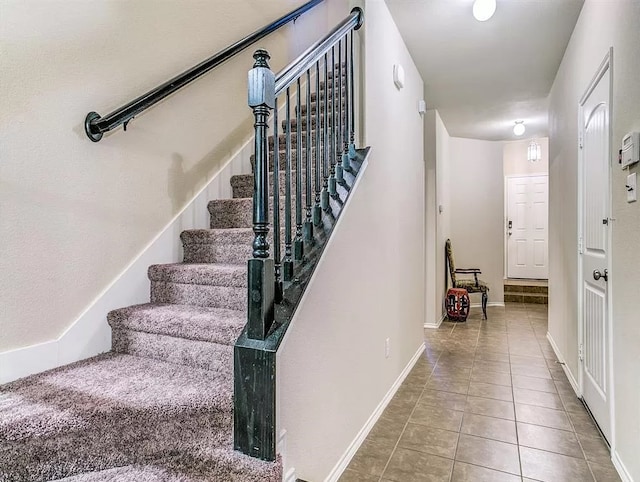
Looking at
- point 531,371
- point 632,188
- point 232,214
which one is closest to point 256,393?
point 232,214

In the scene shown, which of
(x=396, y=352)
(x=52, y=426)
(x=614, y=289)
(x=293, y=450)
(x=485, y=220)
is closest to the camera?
(x=52, y=426)

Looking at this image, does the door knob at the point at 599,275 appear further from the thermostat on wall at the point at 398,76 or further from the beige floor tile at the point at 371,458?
the thermostat on wall at the point at 398,76

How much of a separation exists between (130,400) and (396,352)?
2050 mm

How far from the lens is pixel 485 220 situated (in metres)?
6.04

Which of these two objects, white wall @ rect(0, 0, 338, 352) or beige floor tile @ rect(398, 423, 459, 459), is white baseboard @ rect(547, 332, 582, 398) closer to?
beige floor tile @ rect(398, 423, 459, 459)

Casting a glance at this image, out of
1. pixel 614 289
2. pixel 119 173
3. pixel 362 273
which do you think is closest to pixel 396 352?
pixel 362 273

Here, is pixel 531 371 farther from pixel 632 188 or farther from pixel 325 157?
pixel 325 157

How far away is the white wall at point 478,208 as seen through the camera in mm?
6016

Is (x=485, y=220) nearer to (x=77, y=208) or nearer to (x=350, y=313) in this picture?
(x=350, y=313)

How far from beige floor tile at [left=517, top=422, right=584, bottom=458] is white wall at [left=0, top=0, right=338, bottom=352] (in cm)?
244

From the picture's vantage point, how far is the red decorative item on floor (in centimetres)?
502

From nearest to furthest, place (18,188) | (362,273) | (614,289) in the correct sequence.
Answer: (18,188) < (614,289) < (362,273)

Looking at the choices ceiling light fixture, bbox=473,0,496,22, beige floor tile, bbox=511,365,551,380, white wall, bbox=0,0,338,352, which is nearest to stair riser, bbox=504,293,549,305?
beige floor tile, bbox=511,365,551,380

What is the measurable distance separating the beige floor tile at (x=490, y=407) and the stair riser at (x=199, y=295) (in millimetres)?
1751
